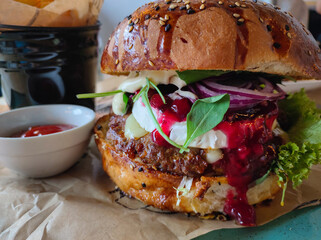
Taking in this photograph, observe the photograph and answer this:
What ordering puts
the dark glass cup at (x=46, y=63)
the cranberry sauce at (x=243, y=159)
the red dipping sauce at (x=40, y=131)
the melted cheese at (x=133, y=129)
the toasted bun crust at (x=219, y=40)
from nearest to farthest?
1. the toasted bun crust at (x=219, y=40)
2. the cranberry sauce at (x=243, y=159)
3. the melted cheese at (x=133, y=129)
4. the red dipping sauce at (x=40, y=131)
5. the dark glass cup at (x=46, y=63)

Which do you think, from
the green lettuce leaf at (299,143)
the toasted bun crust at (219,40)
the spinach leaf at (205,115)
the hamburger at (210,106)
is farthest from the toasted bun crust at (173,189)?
the toasted bun crust at (219,40)

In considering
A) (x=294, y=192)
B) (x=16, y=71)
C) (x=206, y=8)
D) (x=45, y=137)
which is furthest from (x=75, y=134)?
(x=294, y=192)

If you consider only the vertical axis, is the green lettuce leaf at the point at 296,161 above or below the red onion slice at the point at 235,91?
below

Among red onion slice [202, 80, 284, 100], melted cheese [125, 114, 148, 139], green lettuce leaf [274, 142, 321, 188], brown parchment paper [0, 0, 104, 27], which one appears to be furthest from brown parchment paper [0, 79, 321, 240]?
brown parchment paper [0, 0, 104, 27]

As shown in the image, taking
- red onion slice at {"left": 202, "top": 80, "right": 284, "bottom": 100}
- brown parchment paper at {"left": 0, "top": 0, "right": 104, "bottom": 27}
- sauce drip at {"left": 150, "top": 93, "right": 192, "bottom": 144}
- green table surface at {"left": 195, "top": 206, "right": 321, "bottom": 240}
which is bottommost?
green table surface at {"left": 195, "top": 206, "right": 321, "bottom": 240}

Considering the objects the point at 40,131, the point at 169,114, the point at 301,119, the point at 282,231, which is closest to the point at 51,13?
the point at 40,131

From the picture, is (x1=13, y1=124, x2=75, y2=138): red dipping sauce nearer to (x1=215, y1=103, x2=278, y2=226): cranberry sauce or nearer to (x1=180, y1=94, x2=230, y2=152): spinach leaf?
(x1=180, y1=94, x2=230, y2=152): spinach leaf

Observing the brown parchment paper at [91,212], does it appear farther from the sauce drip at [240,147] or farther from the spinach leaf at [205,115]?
the spinach leaf at [205,115]
